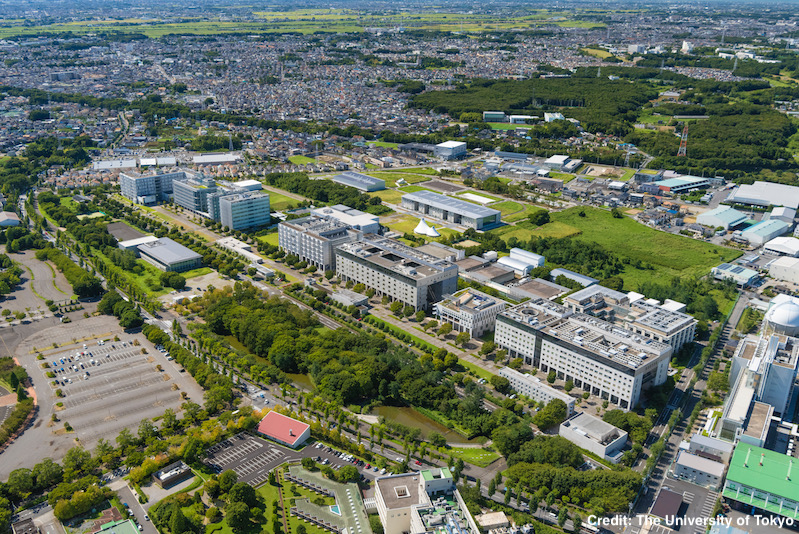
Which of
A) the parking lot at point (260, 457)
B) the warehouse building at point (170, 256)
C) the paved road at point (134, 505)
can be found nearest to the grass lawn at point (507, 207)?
the warehouse building at point (170, 256)

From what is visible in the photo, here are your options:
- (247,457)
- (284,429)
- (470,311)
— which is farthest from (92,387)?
(470,311)

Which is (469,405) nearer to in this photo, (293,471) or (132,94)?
(293,471)

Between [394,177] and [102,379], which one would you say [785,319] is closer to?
[102,379]

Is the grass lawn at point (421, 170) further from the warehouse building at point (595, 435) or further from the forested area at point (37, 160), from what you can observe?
the warehouse building at point (595, 435)

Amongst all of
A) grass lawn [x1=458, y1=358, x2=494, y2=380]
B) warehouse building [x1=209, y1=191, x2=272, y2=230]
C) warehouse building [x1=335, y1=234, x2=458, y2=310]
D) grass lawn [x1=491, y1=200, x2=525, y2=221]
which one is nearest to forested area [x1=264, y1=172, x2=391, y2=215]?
warehouse building [x1=209, y1=191, x2=272, y2=230]

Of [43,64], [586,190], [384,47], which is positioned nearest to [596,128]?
[586,190]

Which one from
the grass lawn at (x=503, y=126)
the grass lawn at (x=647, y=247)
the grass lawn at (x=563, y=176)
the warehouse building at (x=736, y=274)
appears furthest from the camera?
the grass lawn at (x=503, y=126)
